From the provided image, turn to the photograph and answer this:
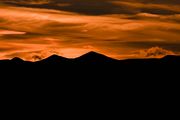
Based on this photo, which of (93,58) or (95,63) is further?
(93,58)

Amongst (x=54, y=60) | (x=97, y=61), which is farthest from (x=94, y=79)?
(x=54, y=60)

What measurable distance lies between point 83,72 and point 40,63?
11511mm

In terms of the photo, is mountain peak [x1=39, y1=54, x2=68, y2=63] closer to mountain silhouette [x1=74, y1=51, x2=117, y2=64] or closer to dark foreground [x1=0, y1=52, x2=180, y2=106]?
dark foreground [x1=0, y1=52, x2=180, y2=106]

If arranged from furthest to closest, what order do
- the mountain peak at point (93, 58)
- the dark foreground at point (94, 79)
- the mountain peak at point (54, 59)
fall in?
the mountain peak at point (54, 59), the mountain peak at point (93, 58), the dark foreground at point (94, 79)

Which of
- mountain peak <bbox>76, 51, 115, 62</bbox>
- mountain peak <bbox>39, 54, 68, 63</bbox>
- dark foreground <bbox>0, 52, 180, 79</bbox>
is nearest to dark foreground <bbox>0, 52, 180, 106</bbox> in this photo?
dark foreground <bbox>0, 52, 180, 79</bbox>

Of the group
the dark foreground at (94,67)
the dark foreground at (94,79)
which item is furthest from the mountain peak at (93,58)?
the dark foreground at (94,79)

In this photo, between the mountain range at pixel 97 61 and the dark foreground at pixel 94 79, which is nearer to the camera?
the dark foreground at pixel 94 79

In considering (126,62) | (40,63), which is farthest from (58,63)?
(126,62)

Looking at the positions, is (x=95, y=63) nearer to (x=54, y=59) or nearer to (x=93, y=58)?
(x=93, y=58)

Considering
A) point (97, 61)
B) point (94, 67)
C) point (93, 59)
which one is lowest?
point (94, 67)

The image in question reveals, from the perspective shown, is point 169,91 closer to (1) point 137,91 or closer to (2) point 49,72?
(1) point 137,91

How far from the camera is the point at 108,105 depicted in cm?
8575

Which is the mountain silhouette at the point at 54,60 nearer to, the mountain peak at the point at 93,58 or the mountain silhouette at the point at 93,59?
the mountain silhouette at the point at 93,59

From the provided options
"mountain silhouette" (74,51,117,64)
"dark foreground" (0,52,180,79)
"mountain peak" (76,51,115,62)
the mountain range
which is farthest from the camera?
"mountain peak" (76,51,115,62)
